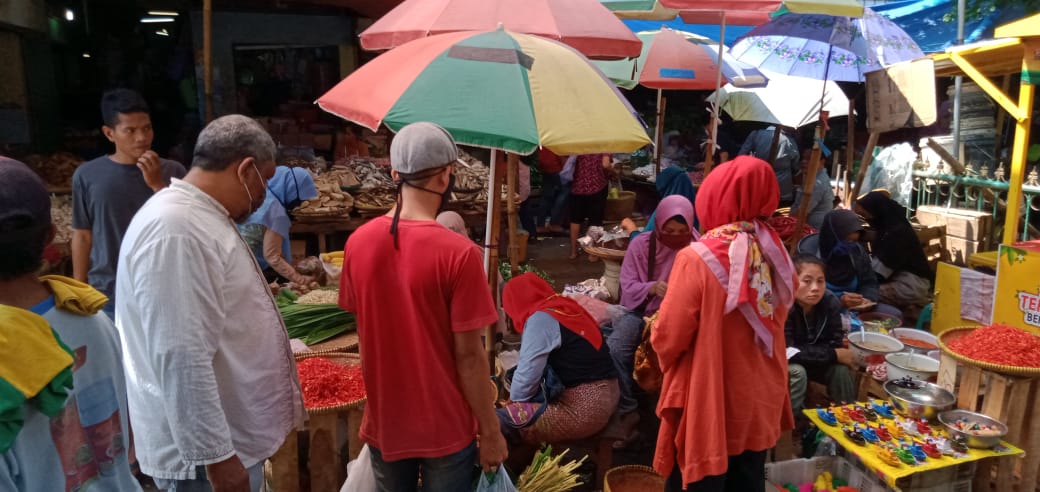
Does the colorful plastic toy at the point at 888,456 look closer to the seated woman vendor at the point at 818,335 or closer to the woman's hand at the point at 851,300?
the seated woman vendor at the point at 818,335

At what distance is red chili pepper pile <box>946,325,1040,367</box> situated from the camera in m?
3.56

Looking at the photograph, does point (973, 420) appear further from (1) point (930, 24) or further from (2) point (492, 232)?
(1) point (930, 24)

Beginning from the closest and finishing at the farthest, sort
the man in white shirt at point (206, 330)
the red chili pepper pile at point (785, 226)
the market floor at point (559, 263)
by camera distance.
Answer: the man in white shirt at point (206, 330), the red chili pepper pile at point (785, 226), the market floor at point (559, 263)

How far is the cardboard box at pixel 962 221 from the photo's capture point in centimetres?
745

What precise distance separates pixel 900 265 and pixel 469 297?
210 inches

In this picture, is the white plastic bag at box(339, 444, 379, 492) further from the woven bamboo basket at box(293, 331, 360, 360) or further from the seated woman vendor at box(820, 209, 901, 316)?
the seated woman vendor at box(820, 209, 901, 316)

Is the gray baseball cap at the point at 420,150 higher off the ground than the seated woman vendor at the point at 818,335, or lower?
higher

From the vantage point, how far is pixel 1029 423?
3.71 metres

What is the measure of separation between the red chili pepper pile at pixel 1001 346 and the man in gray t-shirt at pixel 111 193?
14.6 ft

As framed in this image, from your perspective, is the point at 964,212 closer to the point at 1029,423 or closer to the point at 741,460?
the point at 1029,423

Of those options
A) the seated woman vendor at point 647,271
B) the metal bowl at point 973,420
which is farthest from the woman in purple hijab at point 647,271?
the metal bowl at point 973,420

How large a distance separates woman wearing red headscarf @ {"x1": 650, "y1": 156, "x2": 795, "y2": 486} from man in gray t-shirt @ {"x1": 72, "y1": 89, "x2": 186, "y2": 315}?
2.83m

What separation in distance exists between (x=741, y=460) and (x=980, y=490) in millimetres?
1561

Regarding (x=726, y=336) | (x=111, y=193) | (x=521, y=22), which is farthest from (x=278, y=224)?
(x=726, y=336)
